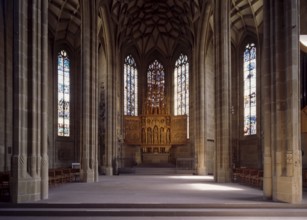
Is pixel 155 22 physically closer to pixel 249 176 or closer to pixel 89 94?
pixel 89 94

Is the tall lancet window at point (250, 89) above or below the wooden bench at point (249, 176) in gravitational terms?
above

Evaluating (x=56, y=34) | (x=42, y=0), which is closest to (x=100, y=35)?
(x=56, y=34)

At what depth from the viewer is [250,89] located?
3778 centimetres

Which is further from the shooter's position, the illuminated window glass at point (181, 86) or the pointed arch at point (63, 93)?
the illuminated window glass at point (181, 86)

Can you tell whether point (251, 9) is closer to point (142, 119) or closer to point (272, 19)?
point (142, 119)

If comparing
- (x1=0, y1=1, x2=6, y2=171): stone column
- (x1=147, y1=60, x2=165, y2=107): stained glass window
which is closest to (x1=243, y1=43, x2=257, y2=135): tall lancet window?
(x1=147, y1=60, x2=165, y2=107): stained glass window

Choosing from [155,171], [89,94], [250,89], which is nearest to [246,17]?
[250,89]

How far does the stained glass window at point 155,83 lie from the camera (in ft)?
154

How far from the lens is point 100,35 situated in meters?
39.2

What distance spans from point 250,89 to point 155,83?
1406cm

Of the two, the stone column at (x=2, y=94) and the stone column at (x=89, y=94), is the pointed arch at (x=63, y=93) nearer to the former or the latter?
the stone column at (x=2, y=94)

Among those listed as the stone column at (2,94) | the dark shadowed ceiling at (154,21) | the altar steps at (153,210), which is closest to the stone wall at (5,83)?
Answer: the stone column at (2,94)

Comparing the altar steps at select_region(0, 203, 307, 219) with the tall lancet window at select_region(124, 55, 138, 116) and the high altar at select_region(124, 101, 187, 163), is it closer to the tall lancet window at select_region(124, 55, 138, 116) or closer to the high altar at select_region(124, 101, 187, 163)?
the high altar at select_region(124, 101, 187, 163)

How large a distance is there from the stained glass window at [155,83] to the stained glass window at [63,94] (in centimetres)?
1130
